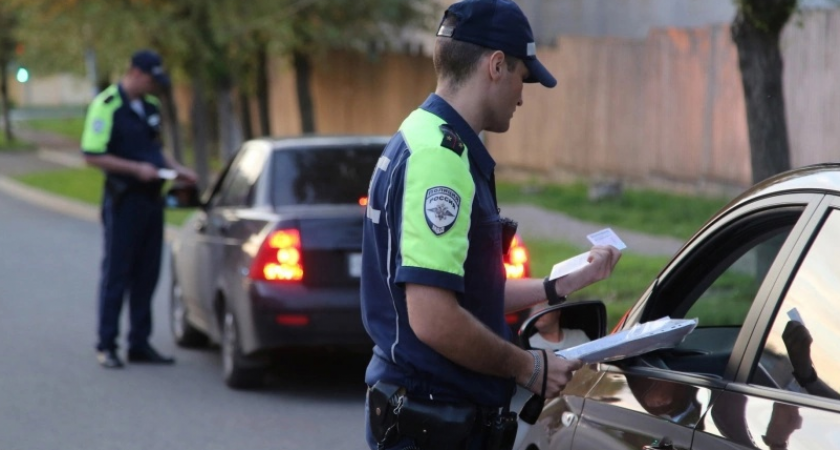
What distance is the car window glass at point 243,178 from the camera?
9.09 meters

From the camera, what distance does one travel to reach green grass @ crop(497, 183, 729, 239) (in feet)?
54.5

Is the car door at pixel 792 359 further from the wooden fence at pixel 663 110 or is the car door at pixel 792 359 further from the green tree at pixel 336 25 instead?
the green tree at pixel 336 25

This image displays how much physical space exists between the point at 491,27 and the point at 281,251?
16.8 feet

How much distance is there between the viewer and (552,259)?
13.8 metres

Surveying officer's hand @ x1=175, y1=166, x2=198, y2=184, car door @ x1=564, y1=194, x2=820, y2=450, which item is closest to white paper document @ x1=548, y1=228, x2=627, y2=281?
car door @ x1=564, y1=194, x2=820, y2=450

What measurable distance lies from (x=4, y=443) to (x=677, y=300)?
4.63 meters

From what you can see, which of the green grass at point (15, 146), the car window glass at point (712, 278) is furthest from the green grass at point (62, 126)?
the car window glass at point (712, 278)

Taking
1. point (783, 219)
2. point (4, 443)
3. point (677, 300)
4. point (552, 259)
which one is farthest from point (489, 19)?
point (552, 259)

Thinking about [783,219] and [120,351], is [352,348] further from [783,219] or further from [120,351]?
[783,219]

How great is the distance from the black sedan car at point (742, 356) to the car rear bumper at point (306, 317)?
13.4ft

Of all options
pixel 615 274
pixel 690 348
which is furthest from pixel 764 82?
pixel 690 348

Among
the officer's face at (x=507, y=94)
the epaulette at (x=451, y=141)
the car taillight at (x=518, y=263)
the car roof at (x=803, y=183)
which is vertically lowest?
the car taillight at (x=518, y=263)

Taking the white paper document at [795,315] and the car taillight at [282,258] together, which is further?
the car taillight at [282,258]

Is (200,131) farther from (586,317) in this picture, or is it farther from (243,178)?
(586,317)
